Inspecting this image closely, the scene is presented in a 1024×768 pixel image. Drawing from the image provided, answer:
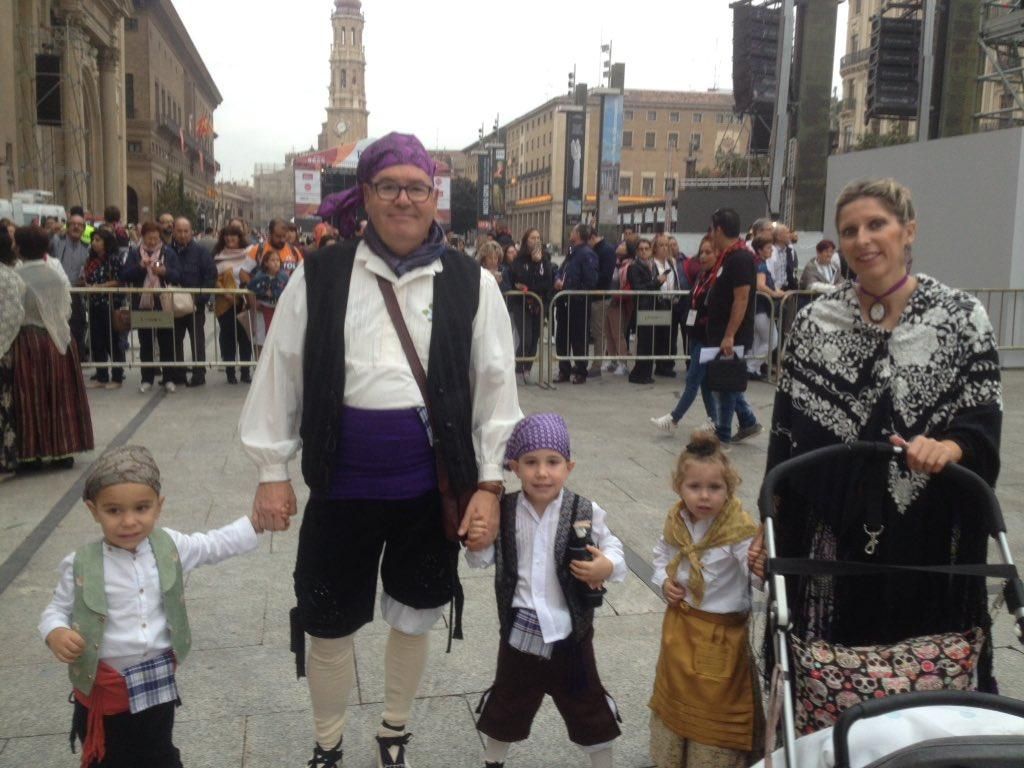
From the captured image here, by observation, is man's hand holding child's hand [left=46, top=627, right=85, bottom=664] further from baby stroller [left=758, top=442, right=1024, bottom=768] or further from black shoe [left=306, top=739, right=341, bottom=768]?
baby stroller [left=758, top=442, right=1024, bottom=768]

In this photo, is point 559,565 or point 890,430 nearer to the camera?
point 890,430

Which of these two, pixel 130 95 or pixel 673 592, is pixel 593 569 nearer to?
pixel 673 592

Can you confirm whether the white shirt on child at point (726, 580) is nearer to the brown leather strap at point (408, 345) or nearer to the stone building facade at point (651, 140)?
the brown leather strap at point (408, 345)

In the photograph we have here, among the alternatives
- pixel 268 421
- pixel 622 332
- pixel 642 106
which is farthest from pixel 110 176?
pixel 642 106

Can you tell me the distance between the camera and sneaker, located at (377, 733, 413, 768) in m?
2.97

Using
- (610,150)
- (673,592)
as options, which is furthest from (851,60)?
(673,592)

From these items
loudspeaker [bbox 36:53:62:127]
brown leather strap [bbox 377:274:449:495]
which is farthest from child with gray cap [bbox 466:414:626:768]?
loudspeaker [bbox 36:53:62:127]

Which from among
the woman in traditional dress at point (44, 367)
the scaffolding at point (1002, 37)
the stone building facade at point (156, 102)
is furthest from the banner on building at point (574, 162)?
the woman in traditional dress at point (44, 367)

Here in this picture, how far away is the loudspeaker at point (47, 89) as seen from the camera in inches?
1072

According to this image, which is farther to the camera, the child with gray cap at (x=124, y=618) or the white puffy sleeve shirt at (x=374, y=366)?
the white puffy sleeve shirt at (x=374, y=366)

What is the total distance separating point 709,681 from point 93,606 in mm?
1685

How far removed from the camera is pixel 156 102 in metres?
62.3

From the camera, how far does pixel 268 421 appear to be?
8.86 feet

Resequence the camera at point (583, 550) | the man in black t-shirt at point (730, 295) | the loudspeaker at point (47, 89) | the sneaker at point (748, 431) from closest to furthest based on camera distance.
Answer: the camera at point (583, 550) < the man in black t-shirt at point (730, 295) < the sneaker at point (748, 431) < the loudspeaker at point (47, 89)
